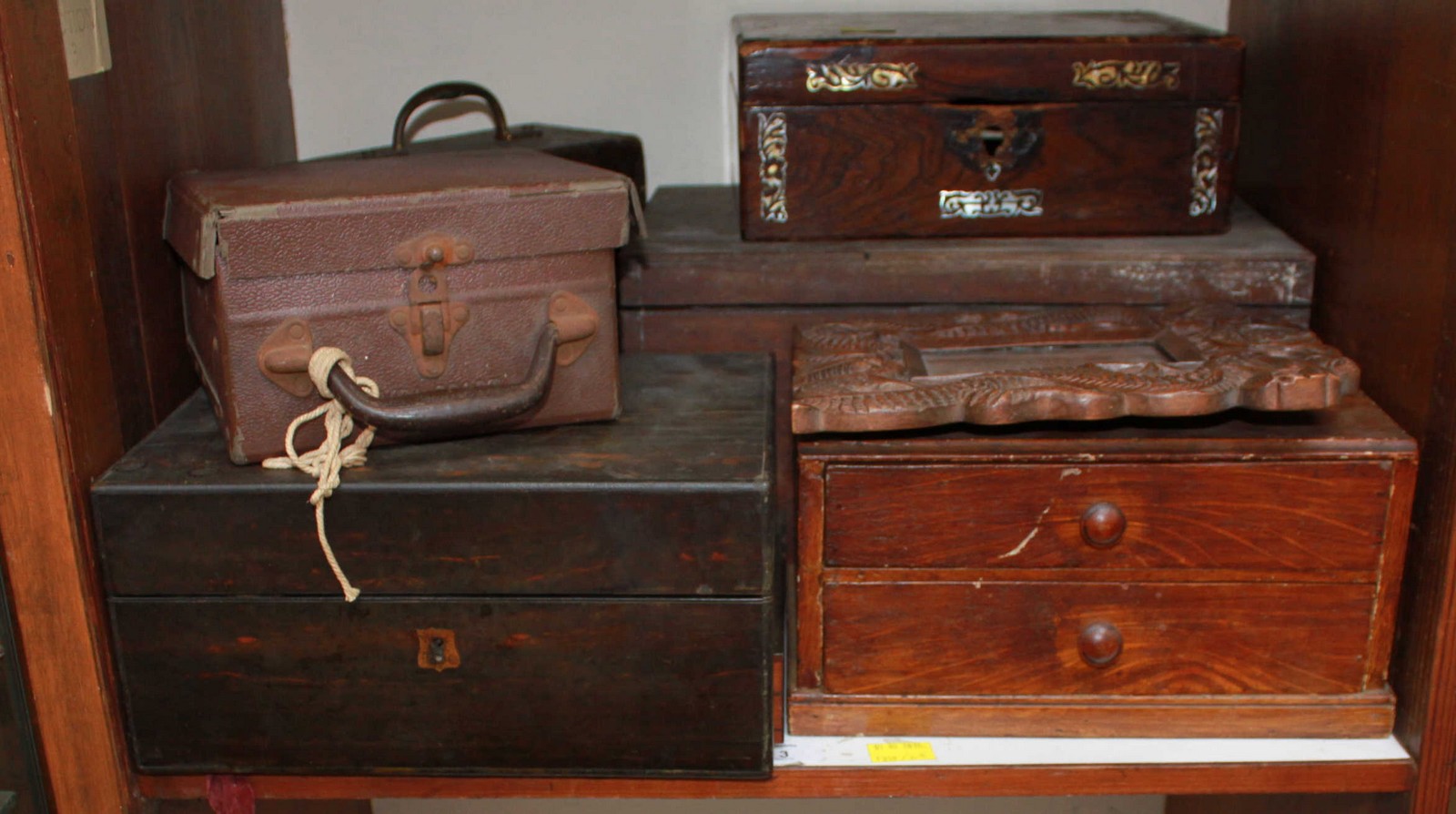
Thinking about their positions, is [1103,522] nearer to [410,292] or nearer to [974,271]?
[974,271]

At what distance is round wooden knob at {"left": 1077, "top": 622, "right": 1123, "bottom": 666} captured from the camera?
47.5 inches

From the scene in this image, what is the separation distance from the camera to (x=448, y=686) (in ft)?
3.85

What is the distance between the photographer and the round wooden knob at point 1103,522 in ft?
3.85

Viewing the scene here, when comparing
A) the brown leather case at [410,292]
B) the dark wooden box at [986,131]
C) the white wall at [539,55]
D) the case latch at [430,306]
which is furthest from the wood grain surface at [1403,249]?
the case latch at [430,306]

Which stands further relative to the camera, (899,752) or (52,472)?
(899,752)

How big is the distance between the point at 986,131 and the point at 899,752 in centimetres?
65

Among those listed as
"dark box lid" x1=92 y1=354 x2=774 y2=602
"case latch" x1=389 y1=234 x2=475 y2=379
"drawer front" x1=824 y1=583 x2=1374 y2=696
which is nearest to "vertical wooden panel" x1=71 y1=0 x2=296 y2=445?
"dark box lid" x1=92 y1=354 x2=774 y2=602

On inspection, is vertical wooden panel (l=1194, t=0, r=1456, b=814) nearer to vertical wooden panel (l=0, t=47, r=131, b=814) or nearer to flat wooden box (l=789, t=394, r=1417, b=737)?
flat wooden box (l=789, t=394, r=1417, b=737)

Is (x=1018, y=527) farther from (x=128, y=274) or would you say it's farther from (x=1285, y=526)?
(x=128, y=274)

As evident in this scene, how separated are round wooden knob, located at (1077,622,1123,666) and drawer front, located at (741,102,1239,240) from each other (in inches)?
18.8

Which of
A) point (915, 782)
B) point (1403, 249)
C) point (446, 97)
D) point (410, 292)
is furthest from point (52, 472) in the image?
point (1403, 249)

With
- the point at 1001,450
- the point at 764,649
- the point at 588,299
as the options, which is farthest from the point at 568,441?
the point at 1001,450

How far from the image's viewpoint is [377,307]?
115cm

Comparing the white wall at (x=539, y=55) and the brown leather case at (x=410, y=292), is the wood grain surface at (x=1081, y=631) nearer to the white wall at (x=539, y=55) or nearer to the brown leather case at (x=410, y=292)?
the brown leather case at (x=410, y=292)
